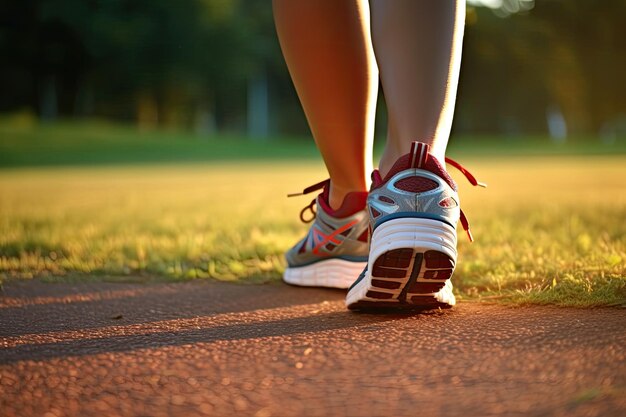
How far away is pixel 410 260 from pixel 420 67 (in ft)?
1.05

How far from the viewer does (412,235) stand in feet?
3.39

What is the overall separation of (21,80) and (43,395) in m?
28.5

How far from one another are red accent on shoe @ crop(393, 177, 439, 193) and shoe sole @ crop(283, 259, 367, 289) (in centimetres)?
39

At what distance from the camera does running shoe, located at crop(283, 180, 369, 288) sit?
1.45 metres

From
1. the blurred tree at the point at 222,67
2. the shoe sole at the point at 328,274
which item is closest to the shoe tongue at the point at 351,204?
the shoe sole at the point at 328,274

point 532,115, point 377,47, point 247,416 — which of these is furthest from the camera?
point 532,115

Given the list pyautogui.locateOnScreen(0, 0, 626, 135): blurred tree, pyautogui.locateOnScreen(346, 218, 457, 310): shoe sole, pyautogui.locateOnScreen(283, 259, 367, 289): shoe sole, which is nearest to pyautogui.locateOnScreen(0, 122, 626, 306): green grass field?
pyautogui.locateOnScreen(283, 259, 367, 289): shoe sole

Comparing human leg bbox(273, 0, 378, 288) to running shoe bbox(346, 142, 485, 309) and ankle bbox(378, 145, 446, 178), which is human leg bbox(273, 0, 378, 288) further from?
running shoe bbox(346, 142, 485, 309)

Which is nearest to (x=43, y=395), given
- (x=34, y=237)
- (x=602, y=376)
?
(x=602, y=376)

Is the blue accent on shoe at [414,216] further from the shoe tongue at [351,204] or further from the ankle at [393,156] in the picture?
the shoe tongue at [351,204]

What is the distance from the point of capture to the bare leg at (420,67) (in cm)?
113

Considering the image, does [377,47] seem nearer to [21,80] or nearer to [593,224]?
[593,224]

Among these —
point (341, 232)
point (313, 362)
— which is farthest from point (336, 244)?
point (313, 362)

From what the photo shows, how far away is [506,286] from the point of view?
1424 mm
